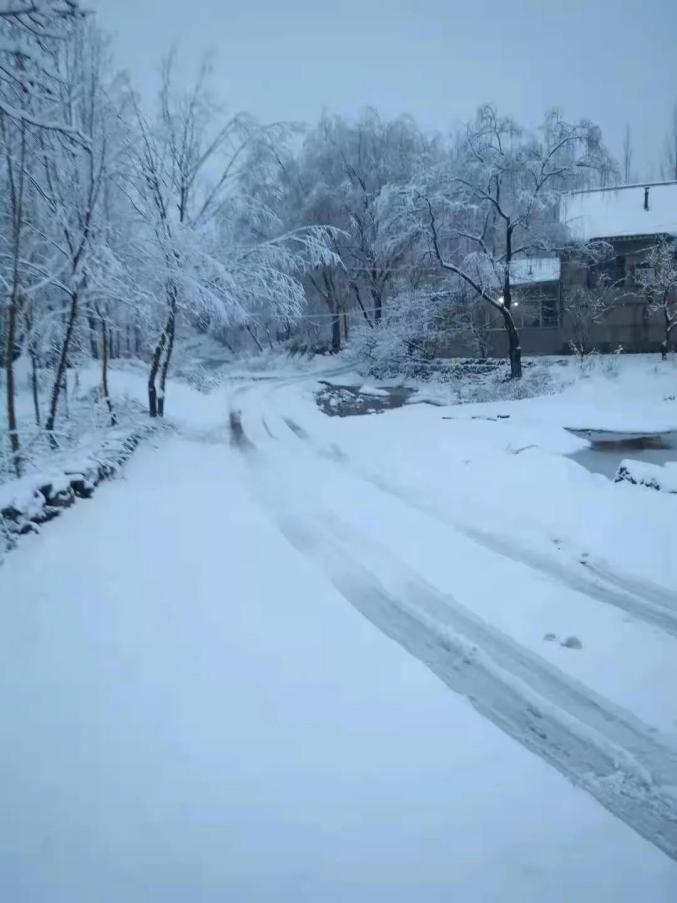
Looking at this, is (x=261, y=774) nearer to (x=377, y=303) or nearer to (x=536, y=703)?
(x=536, y=703)

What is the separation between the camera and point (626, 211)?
2623 cm

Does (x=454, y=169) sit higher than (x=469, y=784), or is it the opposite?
(x=454, y=169)

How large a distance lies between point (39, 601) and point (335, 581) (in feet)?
8.76

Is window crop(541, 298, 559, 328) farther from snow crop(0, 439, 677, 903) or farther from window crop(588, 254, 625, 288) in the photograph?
snow crop(0, 439, 677, 903)

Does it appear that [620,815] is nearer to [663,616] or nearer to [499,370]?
[663,616]

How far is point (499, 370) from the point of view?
73.0ft

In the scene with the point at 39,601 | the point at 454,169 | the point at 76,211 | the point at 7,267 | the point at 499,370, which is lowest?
the point at 39,601

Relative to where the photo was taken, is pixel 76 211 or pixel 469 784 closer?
pixel 469 784

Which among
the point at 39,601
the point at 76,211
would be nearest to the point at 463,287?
the point at 76,211

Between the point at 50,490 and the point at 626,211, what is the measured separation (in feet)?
96.4

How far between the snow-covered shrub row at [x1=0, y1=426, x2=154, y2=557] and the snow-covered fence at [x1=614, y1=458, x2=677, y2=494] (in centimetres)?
773

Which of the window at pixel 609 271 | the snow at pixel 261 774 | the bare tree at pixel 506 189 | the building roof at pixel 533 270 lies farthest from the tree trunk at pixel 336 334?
the snow at pixel 261 774

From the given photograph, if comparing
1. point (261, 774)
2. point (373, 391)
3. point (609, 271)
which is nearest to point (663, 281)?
point (609, 271)

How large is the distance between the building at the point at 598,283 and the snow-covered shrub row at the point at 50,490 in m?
19.3
